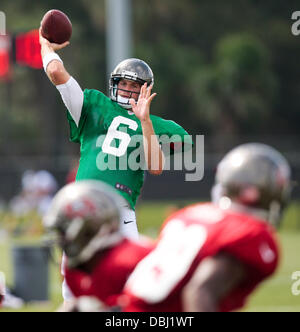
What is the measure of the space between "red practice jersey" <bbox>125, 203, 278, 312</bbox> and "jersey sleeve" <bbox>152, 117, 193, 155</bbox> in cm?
225

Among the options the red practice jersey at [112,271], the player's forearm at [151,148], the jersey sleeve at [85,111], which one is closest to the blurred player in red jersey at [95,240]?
the red practice jersey at [112,271]

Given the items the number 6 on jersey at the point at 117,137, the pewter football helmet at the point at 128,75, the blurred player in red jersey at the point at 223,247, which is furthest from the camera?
the pewter football helmet at the point at 128,75

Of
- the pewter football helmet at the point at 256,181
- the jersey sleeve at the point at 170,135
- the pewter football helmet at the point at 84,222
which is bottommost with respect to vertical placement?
the pewter football helmet at the point at 84,222

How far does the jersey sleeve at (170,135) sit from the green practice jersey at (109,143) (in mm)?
26

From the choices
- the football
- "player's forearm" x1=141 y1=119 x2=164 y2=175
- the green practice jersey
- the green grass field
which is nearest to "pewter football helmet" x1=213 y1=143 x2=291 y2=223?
"player's forearm" x1=141 y1=119 x2=164 y2=175

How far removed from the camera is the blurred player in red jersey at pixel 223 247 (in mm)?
3383

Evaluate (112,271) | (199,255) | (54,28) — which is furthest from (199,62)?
(199,255)

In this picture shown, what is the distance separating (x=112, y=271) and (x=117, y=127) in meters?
2.16

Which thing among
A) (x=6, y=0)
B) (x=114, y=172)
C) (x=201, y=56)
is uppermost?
(x=6, y=0)

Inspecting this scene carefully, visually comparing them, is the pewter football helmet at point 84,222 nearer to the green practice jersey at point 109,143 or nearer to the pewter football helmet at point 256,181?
the pewter football helmet at point 256,181
